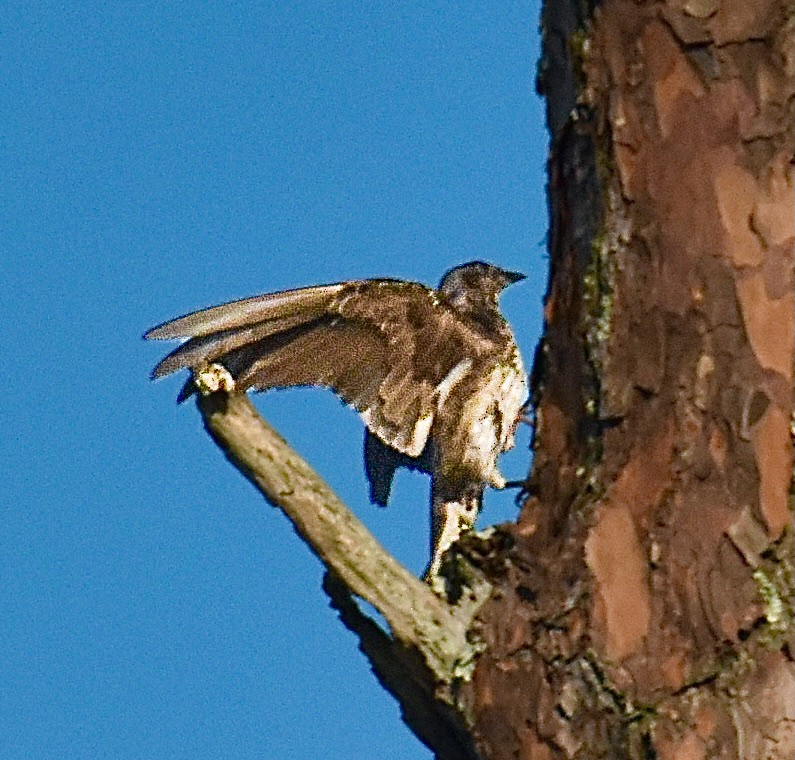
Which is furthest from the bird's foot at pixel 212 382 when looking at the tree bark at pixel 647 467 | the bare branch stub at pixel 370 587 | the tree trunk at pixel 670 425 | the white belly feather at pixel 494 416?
the white belly feather at pixel 494 416

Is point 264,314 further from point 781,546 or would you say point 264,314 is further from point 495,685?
point 781,546

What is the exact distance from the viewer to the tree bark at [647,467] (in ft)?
11.6

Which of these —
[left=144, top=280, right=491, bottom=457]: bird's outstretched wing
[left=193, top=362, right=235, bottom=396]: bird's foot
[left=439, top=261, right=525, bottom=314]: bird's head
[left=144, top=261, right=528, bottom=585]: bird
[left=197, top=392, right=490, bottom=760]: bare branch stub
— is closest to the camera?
[left=197, top=392, right=490, bottom=760]: bare branch stub

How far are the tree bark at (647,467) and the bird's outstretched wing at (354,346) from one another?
5.21ft

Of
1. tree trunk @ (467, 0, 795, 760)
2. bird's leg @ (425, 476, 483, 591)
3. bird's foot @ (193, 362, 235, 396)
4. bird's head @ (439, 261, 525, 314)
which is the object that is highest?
bird's head @ (439, 261, 525, 314)

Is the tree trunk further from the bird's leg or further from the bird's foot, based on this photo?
the bird's leg

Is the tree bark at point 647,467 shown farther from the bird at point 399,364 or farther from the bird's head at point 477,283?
the bird's head at point 477,283

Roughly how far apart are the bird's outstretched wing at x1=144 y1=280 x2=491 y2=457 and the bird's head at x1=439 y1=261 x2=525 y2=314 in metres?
0.70

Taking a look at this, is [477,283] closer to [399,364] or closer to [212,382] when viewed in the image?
[399,364]

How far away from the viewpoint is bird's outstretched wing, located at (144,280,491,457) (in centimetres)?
546

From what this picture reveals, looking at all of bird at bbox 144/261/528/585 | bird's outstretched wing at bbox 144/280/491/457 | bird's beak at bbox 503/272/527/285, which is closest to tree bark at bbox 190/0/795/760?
bird at bbox 144/261/528/585

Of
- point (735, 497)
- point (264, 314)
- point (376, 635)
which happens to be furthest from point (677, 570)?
point (264, 314)

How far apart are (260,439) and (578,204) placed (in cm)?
112

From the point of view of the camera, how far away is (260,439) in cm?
398
